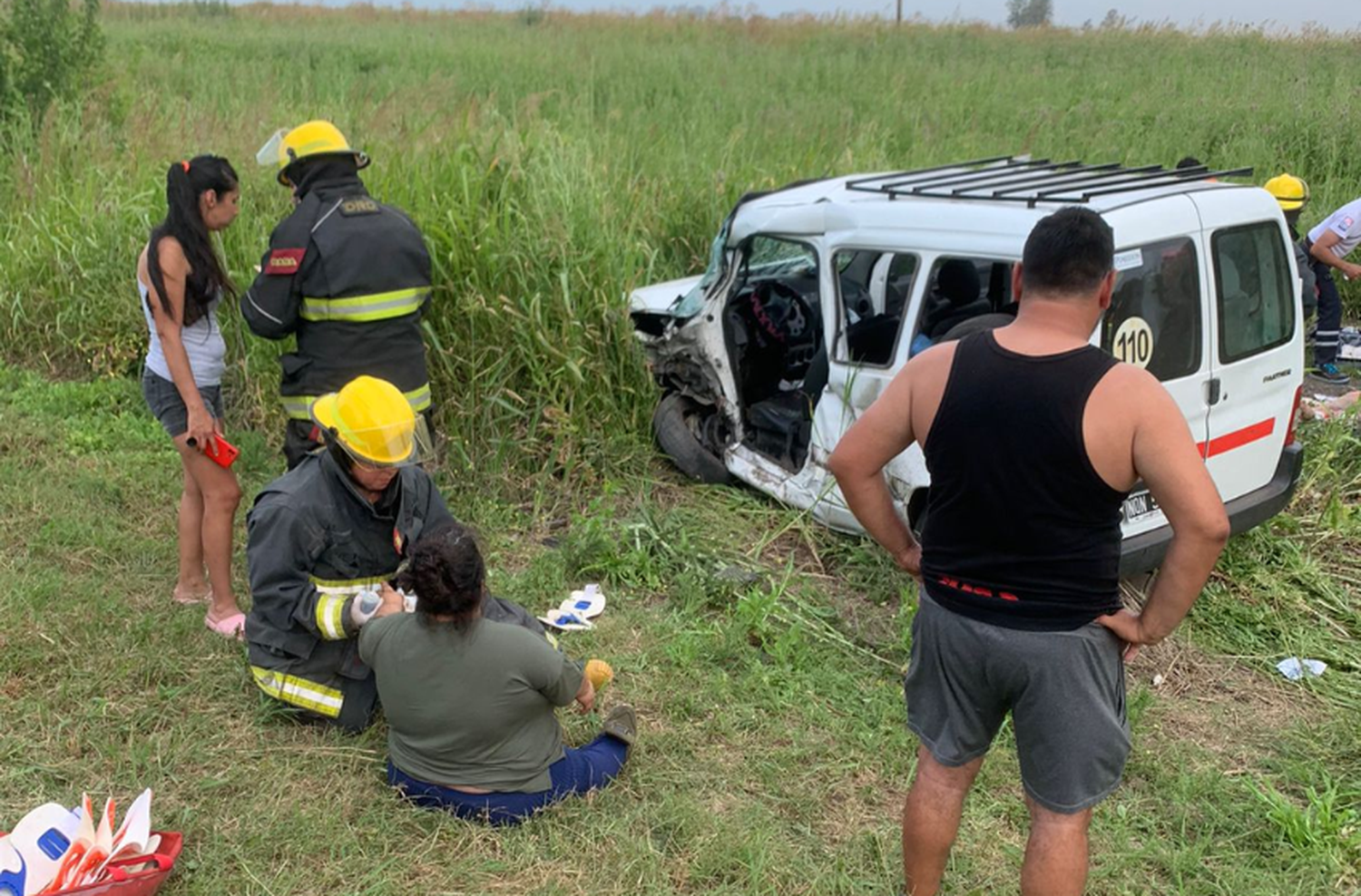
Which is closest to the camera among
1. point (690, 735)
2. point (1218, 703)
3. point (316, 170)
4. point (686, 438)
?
point (690, 735)

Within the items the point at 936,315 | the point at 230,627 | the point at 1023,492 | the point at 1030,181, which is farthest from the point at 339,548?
the point at 1030,181

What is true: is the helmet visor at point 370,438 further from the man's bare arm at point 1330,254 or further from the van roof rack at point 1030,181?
the man's bare arm at point 1330,254

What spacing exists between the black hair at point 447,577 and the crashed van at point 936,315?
4.42ft

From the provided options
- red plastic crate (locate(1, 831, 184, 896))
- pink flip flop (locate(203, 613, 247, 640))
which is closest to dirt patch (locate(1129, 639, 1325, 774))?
red plastic crate (locate(1, 831, 184, 896))

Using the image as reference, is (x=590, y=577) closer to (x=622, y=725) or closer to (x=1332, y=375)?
(x=622, y=725)

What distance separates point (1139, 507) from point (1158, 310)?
75 centimetres

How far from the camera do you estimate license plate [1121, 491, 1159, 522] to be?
4.20 m

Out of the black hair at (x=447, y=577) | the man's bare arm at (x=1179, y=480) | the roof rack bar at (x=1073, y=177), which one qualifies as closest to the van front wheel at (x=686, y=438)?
the roof rack bar at (x=1073, y=177)

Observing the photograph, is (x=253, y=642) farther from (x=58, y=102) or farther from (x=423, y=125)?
(x=58, y=102)

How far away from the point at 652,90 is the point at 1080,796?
12032 millimetres

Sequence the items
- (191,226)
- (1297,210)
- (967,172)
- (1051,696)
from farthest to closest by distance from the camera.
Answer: (1297,210) → (967,172) → (191,226) → (1051,696)

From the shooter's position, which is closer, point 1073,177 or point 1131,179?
point 1131,179

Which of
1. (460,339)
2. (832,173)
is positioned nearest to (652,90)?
(832,173)

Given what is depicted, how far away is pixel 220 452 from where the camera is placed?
4.10m
